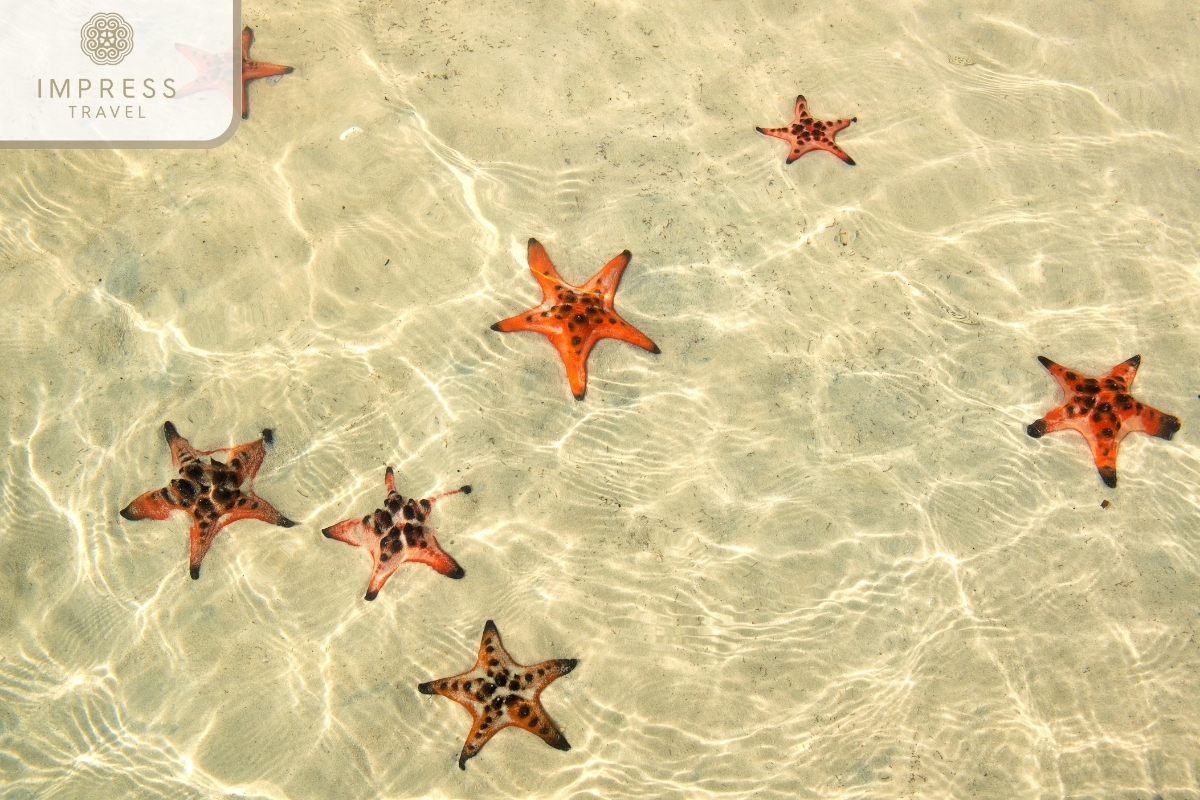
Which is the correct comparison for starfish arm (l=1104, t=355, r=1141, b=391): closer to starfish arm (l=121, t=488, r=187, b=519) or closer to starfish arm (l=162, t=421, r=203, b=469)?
starfish arm (l=162, t=421, r=203, b=469)

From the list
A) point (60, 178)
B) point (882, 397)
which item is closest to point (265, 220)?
point (60, 178)

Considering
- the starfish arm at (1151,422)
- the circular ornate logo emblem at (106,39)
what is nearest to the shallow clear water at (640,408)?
the starfish arm at (1151,422)

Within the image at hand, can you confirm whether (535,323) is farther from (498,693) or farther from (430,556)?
(498,693)

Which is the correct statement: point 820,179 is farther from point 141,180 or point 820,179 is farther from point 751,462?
point 141,180

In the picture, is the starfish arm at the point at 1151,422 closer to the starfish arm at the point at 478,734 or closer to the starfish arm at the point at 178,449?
the starfish arm at the point at 478,734

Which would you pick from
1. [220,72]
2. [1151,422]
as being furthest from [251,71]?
[1151,422]

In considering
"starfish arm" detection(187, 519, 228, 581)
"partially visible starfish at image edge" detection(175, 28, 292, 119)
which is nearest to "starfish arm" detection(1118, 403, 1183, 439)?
"starfish arm" detection(187, 519, 228, 581)
